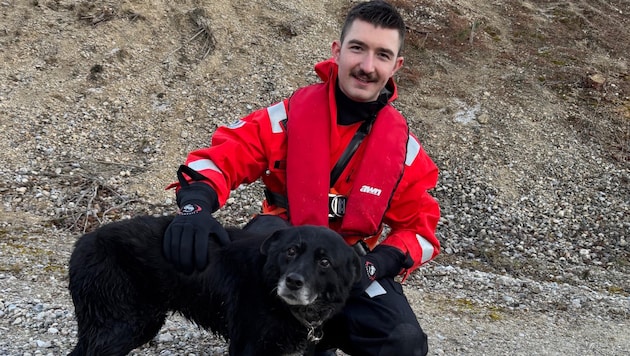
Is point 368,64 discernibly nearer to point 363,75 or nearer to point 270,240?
point 363,75

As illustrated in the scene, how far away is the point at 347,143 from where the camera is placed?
4.21 meters

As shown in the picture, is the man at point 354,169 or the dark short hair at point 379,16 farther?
the dark short hair at point 379,16

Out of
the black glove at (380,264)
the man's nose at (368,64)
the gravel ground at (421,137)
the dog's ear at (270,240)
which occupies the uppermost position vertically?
the man's nose at (368,64)

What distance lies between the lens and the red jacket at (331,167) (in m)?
4.03

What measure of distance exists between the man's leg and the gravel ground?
5.25ft

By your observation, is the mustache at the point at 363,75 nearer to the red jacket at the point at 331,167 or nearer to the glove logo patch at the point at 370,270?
the red jacket at the point at 331,167

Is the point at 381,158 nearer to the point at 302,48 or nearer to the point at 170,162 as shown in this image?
the point at 170,162

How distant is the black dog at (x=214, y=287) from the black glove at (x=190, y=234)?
0.11m

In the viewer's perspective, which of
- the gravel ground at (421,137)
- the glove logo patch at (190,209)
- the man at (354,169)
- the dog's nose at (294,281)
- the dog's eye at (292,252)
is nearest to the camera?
the dog's nose at (294,281)

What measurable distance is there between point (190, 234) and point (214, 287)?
15.7 inches

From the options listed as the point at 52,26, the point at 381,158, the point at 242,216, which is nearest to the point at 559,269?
the point at 242,216

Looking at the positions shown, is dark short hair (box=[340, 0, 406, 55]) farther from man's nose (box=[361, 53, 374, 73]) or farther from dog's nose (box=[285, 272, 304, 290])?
dog's nose (box=[285, 272, 304, 290])

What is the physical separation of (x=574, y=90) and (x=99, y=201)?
392 inches

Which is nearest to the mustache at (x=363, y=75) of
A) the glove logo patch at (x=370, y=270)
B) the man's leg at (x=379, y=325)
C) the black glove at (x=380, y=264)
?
the black glove at (x=380, y=264)
